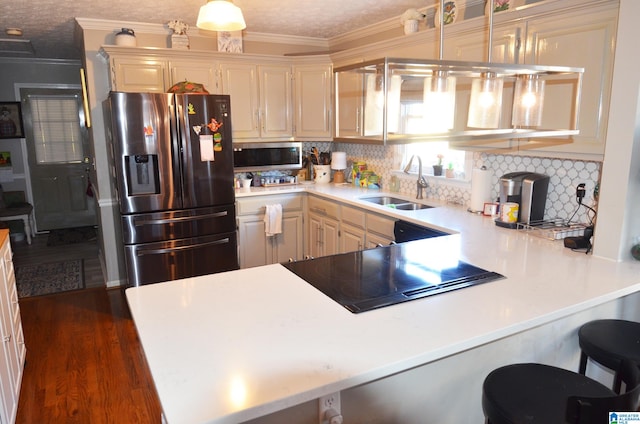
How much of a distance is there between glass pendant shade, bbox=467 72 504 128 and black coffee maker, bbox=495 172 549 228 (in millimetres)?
1142

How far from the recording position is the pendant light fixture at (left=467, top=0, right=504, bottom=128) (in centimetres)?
160

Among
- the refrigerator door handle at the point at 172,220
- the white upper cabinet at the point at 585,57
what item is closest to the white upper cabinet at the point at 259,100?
the refrigerator door handle at the point at 172,220

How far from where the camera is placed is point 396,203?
3.80 metres

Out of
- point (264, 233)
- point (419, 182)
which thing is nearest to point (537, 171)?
point (419, 182)

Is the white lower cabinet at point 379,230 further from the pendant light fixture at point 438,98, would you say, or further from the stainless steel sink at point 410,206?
the pendant light fixture at point 438,98

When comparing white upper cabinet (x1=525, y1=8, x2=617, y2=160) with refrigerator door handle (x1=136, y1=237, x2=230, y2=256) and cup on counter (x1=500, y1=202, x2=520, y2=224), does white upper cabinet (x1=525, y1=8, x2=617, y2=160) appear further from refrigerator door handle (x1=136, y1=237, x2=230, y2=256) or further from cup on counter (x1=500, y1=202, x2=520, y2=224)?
refrigerator door handle (x1=136, y1=237, x2=230, y2=256)

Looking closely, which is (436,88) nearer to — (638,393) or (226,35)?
(638,393)

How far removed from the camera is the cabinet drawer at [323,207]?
3.92 metres

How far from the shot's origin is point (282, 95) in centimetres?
447

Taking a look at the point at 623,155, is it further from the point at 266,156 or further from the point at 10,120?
the point at 10,120

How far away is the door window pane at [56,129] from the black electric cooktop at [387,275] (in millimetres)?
5606

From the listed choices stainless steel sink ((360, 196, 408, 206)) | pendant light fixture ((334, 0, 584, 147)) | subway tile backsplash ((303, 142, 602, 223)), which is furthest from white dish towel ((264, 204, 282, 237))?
pendant light fixture ((334, 0, 584, 147))

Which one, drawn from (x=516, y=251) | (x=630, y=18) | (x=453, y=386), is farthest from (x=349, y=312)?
(x=630, y=18)

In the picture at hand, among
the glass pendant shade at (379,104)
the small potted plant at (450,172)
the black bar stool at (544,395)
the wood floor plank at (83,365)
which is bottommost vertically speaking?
the wood floor plank at (83,365)
